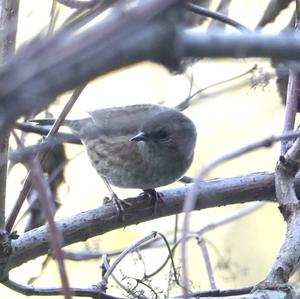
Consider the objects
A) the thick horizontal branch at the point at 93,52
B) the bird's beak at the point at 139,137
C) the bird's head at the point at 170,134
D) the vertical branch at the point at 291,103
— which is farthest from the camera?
the bird's head at the point at 170,134

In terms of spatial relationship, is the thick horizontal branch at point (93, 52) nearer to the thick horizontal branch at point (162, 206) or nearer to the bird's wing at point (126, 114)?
the thick horizontal branch at point (162, 206)

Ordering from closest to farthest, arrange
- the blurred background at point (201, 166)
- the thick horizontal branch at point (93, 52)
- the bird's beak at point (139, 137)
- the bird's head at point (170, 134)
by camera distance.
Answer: the thick horizontal branch at point (93, 52) < the bird's beak at point (139, 137) < the bird's head at point (170, 134) < the blurred background at point (201, 166)

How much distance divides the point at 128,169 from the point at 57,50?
3147mm

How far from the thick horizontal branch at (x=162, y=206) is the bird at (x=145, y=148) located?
2.64ft

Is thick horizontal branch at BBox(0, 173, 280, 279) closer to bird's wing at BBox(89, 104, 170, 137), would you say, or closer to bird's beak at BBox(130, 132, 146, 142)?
bird's beak at BBox(130, 132, 146, 142)

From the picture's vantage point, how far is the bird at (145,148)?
372 centimetres

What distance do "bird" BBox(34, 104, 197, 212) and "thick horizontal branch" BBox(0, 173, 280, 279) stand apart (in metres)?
0.80

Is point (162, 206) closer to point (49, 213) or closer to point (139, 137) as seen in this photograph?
point (139, 137)

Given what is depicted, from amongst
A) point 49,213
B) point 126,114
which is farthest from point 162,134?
point 49,213

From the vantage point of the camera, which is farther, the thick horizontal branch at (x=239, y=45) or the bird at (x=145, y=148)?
the bird at (x=145, y=148)

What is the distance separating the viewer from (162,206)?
2672 mm

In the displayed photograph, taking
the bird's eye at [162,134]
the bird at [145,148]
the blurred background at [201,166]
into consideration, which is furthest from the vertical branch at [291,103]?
the bird's eye at [162,134]

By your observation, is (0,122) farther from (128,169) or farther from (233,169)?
(233,169)

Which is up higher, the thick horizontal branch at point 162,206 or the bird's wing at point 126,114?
the bird's wing at point 126,114
